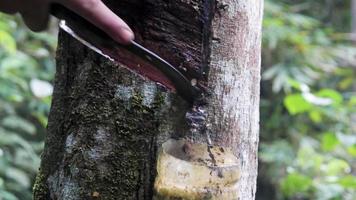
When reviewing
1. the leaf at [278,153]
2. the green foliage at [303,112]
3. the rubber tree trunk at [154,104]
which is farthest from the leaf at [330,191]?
the rubber tree trunk at [154,104]

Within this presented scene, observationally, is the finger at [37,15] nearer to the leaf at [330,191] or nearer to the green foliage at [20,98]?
the green foliage at [20,98]

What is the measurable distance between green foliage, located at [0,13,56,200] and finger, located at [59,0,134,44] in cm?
135

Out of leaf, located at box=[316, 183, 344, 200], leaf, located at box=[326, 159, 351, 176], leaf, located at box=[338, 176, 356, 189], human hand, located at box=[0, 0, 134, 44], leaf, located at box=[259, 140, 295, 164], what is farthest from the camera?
leaf, located at box=[259, 140, 295, 164]

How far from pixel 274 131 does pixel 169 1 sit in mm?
2881

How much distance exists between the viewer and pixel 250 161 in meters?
0.64

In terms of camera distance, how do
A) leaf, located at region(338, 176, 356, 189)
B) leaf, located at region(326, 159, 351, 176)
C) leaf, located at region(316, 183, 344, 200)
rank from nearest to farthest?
leaf, located at region(338, 176, 356, 189), leaf, located at region(316, 183, 344, 200), leaf, located at region(326, 159, 351, 176)

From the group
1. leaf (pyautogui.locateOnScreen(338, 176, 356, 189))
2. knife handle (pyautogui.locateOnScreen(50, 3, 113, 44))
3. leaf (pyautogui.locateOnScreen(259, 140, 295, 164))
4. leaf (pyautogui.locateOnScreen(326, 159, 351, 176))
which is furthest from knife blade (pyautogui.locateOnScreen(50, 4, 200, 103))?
leaf (pyautogui.locateOnScreen(259, 140, 295, 164))

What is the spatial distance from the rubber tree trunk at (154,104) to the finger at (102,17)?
0.04 m

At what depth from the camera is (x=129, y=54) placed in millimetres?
575

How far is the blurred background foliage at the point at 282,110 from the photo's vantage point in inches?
76.6

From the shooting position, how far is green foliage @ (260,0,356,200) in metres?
1.96

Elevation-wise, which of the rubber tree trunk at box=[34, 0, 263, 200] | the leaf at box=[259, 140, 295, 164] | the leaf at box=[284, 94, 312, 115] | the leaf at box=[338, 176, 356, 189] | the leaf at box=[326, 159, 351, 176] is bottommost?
the rubber tree trunk at box=[34, 0, 263, 200]

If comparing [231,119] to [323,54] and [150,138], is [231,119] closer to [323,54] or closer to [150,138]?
[150,138]

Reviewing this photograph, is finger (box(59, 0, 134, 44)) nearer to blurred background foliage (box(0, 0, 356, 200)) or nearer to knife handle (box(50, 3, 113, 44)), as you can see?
knife handle (box(50, 3, 113, 44))
